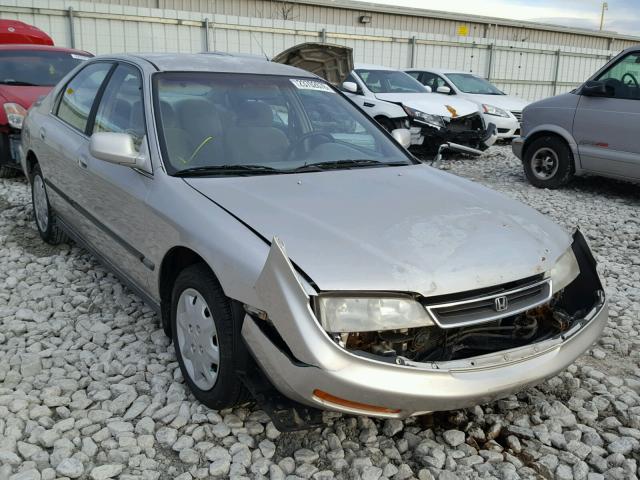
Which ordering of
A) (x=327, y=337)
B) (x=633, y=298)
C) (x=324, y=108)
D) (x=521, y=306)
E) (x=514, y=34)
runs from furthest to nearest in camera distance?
1. (x=514, y=34)
2. (x=633, y=298)
3. (x=324, y=108)
4. (x=521, y=306)
5. (x=327, y=337)

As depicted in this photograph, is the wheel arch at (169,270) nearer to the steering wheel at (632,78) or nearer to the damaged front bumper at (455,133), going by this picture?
the steering wheel at (632,78)

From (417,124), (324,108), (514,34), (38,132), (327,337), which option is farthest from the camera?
(514,34)

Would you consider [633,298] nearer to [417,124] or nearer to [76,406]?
[76,406]

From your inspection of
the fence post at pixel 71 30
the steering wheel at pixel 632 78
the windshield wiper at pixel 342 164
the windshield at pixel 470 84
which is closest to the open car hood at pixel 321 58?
the steering wheel at pixel 632 78

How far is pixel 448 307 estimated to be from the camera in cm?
223

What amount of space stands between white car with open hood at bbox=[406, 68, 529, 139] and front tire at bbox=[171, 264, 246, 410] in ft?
29.5

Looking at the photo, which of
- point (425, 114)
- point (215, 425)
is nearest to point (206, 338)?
point (215, 425)

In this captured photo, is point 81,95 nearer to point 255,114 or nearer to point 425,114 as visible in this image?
point 255,114

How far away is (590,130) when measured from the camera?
709 centimetres

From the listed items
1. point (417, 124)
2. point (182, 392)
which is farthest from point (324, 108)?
point (417, 124)

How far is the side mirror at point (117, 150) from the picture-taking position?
294 cm

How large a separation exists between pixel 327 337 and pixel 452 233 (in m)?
0.78

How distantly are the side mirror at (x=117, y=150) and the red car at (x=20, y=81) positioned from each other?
445 cm

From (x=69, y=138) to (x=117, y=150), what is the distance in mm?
1297
